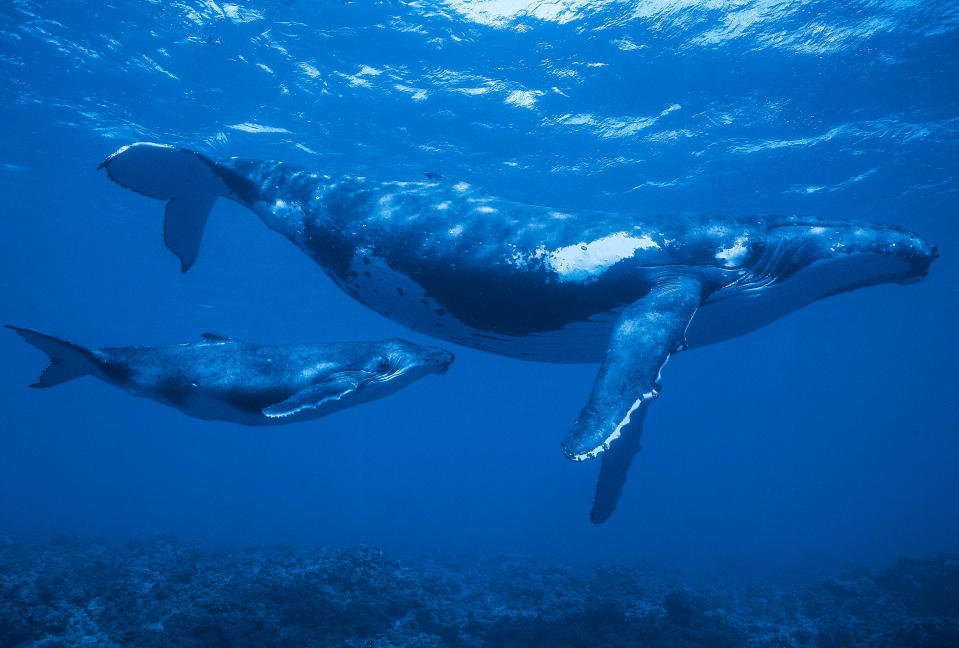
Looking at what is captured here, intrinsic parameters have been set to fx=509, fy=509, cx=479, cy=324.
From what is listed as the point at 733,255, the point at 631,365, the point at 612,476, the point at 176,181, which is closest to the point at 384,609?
the point at 612,476

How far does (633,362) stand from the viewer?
3375 mm

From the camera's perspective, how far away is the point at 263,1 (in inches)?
524

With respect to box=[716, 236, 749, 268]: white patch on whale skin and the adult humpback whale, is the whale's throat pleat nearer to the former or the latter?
the adult humpback whale

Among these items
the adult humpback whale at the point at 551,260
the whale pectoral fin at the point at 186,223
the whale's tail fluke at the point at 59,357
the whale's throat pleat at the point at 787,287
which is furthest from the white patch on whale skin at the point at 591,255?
the whale pectoral fin at the point at 186,223

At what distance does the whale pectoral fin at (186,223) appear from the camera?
571cm

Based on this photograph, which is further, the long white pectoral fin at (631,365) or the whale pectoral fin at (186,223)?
the whale pectoral fin at (186,223)

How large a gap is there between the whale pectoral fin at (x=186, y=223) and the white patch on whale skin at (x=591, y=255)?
13.1 ft

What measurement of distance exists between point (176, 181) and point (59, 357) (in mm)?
2182

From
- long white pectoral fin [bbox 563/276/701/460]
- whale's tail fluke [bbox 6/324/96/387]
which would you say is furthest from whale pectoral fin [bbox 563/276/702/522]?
whale's tail fluke [bbox 6/324/96/387]

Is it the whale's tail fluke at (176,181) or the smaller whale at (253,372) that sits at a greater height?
the whale's tail fluke at (176,181)

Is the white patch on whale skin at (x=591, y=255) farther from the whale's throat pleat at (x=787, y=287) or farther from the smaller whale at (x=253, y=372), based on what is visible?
the smaller whale at (x=253, y=372)

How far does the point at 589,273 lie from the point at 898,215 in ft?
101

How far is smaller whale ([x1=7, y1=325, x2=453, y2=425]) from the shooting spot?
12.4 feet

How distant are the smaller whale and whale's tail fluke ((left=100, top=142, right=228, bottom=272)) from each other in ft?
6.16
